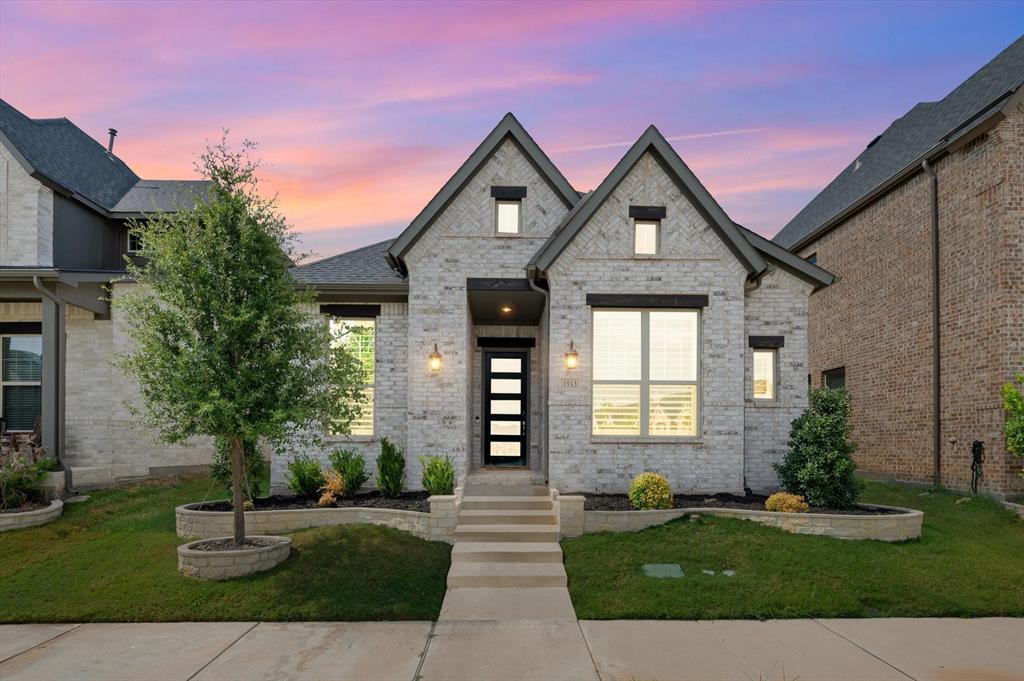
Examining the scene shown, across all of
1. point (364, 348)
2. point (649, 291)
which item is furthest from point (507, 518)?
point (364, 348)

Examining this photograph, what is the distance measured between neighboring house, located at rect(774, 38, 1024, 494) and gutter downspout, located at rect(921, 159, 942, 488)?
0.03 metres

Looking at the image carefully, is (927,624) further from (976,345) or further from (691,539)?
(976,345)

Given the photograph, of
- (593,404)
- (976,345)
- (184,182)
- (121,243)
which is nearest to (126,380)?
(121,243)

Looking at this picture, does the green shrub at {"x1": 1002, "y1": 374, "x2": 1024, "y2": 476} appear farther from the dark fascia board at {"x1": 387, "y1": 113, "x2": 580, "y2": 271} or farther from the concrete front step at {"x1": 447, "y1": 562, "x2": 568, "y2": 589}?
the concrete front step at {"x1": 447, "y1": 562, "x2": 568, "y2": 589}

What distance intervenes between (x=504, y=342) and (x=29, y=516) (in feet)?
31.5

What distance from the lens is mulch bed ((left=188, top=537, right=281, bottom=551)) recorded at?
9203 mm

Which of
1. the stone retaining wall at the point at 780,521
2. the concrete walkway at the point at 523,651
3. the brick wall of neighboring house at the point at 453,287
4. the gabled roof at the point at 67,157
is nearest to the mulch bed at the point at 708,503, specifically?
the stone retaining wall at the point at 780,521

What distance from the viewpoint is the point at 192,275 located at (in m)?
Result: 9.00

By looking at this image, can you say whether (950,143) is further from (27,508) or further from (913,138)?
(27,508)

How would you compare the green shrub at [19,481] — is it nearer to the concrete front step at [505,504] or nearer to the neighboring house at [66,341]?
the neighboring house at [66,341]

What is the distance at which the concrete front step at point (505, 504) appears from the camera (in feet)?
37.3

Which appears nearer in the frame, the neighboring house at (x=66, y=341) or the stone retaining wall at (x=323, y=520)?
the stone retaining wall at (x=323, y=520)

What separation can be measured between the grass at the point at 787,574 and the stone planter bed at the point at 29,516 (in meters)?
9.43

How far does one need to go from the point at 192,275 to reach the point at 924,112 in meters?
22.0
